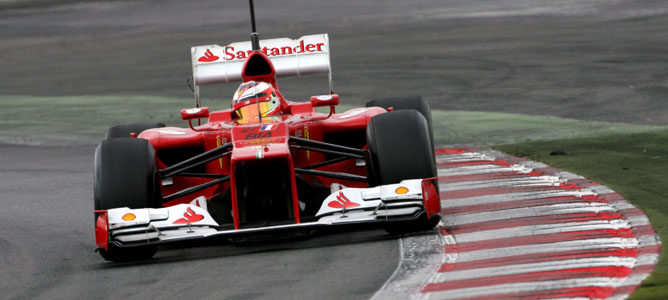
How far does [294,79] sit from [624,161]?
10.2 m

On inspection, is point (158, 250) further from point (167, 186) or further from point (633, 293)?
point (633, 293)

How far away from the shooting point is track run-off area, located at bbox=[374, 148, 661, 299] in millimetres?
Result: 7402

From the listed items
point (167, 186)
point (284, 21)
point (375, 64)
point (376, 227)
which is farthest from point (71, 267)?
point (284, 21)

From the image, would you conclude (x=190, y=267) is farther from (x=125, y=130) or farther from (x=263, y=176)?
(x=125, y=130)

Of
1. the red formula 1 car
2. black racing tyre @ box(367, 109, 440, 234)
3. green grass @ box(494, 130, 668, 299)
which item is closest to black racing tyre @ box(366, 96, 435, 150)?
the red formula 1 car

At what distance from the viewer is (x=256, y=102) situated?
35.3 feet

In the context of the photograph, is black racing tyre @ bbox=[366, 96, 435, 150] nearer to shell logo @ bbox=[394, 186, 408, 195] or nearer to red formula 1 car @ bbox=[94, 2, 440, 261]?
red formula 1 car @ bbox=[94, 2, 440, 261]

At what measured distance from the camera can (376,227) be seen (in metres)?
10.0

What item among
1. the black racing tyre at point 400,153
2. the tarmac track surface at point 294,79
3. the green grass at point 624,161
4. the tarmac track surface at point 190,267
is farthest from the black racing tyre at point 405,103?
the tarmac track surface at point 294,79

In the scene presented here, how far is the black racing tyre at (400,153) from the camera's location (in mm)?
9508

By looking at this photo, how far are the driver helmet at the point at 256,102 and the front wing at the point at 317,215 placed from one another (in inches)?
63.4

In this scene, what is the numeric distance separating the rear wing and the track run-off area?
1833 millimetres

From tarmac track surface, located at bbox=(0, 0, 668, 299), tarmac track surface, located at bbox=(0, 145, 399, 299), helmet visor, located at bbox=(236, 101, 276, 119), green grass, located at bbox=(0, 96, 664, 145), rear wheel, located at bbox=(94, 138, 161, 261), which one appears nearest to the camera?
Answer: tarmac track surface, located at bbox=(0, 145, 399, 299)

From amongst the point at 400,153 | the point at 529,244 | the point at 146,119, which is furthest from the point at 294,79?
the point at 529,244
